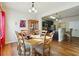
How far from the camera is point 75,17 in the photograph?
1908 millimetres

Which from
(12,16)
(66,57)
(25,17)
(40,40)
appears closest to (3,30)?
(12,16)

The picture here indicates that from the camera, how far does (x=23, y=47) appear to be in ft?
6.68

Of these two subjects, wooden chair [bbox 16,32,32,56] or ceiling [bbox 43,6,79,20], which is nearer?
ceiling [bbox 43,6,79,20]

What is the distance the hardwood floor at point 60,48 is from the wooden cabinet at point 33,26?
1.17 ft

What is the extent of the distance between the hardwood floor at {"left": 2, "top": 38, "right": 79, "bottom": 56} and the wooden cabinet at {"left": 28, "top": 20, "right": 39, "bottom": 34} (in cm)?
36

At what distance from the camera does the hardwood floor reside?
75.5 inches

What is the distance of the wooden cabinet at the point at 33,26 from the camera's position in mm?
1974

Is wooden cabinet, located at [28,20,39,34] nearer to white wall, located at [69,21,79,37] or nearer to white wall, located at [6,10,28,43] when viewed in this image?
white wall, located at [6,10,28,43]

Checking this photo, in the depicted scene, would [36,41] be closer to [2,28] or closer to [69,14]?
[2,28]

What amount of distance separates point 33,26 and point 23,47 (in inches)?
16.4

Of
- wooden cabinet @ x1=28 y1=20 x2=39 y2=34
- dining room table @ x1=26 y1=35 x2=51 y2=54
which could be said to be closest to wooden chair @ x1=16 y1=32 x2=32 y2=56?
dining room table @ x1=26 y1=35 x2=51 y2=54

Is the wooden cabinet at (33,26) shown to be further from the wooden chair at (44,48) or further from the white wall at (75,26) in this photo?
the white wall at (75,26)

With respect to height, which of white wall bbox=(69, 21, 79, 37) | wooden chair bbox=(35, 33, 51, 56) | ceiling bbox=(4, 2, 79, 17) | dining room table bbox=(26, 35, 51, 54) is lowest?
wooden chair bbox=(35, 33, 51, 56)

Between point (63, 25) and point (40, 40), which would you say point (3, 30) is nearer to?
point (40, 40)
